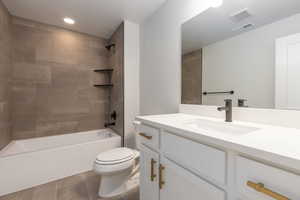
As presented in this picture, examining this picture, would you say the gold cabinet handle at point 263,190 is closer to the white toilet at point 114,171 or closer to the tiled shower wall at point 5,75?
the white toilet at point 114,171

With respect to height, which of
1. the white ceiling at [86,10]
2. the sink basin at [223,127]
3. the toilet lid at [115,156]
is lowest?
the toilet lid at [115,156]

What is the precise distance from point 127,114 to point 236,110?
1.50 meters

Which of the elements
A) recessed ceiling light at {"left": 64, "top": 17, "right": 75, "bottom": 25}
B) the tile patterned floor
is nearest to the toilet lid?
the tile patterned floor

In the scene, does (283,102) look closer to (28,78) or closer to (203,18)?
(203,18)

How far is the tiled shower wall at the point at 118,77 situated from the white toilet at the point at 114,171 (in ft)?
2.26

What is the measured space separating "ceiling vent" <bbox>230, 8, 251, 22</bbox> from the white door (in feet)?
0.96

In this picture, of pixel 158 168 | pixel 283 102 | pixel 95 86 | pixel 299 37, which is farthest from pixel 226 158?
pixel 95 86

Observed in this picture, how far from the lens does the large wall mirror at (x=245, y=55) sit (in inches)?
30.5

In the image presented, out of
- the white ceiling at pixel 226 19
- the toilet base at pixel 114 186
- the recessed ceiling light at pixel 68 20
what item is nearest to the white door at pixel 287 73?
the white ceiling at pixel 226 19

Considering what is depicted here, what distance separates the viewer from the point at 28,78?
205 centimetres

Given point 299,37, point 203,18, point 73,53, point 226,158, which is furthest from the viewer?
point 73,53

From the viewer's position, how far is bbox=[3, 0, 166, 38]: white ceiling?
1.67 metres

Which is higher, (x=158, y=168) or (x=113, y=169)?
(x=158, y=168)

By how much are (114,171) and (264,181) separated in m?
1.26
